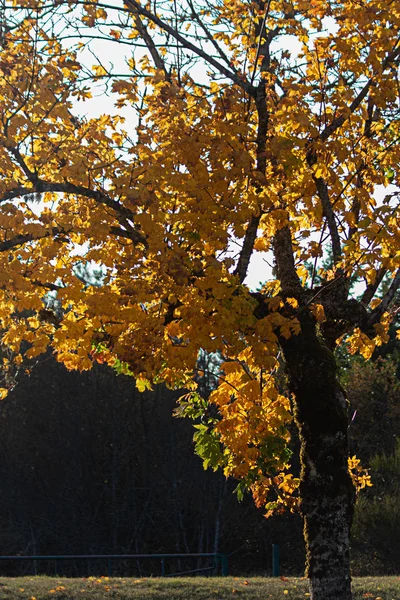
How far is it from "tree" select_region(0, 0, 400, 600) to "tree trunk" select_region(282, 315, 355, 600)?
2cm

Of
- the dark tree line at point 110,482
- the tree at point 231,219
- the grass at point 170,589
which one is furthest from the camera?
the dark tree line at point 110,482

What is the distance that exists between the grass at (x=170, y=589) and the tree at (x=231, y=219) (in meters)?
2.93

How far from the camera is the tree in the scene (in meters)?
6.79

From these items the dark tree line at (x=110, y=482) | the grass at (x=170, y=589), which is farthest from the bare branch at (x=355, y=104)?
the dark tree line at (x=110, y=482)

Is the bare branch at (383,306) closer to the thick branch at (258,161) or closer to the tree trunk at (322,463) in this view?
the tree trunk at (322,463)

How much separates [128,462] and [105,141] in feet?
62.3

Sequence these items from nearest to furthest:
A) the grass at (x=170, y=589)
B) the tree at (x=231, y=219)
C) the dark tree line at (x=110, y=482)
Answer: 1. the tree at (x=231, y=219)
2. the grass at (x=170, y=589)
3. the dark tree line at (x=110, y=482)

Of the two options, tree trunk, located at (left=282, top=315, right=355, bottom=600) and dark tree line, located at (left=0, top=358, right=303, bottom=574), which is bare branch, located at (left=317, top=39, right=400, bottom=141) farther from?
dark tree line, located at (left=0, top=358, right=303, bottom=574)

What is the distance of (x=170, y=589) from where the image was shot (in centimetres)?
1170

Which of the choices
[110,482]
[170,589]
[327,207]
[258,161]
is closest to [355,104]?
[327,207]

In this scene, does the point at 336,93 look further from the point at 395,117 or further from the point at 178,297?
the point at 178,297

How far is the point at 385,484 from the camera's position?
2228 cm

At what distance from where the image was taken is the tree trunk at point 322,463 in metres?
7.30

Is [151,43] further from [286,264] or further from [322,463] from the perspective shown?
[322,463]
